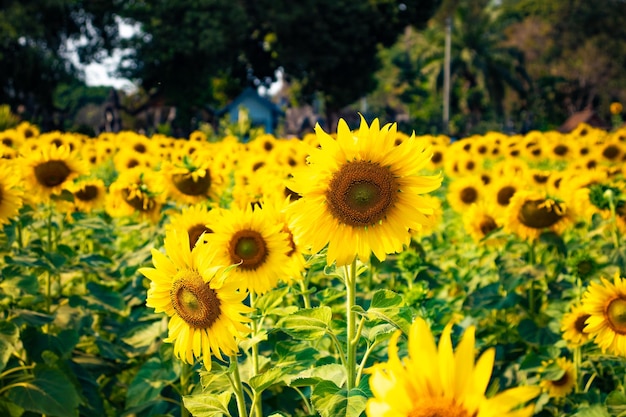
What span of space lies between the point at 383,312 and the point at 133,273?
2.38m

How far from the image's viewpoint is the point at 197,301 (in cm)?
176

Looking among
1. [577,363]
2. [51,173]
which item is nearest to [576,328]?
[577,363]

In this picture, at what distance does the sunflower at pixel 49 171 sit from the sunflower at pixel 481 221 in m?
2.31

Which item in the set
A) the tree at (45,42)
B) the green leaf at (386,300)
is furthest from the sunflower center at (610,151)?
the tree at (45,42)

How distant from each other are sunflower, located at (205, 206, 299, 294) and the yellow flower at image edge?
123 centimetres

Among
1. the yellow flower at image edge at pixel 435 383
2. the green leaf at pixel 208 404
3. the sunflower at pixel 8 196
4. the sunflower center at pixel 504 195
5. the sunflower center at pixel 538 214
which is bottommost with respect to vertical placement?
the yellow flower at image edge at pixel 435 383

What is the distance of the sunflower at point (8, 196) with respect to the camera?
316 centimetres

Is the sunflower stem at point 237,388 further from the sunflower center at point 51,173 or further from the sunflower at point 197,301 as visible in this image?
the sunflower center at point 51,173

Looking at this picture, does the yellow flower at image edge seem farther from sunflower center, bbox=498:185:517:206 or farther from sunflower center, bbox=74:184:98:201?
sunflower center, bbox=74:184:98:201

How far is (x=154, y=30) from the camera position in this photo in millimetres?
29375

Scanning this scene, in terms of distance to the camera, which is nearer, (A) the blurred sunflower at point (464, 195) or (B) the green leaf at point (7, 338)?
(B) the green leaf at point (7, 338)

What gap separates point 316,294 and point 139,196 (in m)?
1.83

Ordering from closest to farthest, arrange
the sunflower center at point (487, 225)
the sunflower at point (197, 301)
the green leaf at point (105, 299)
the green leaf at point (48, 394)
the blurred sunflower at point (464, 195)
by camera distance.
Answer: the sunflower at point (197, 301) → the green leaf at point (48, 394) → the green leaf at point (105, 299) → the sunflower center at point (487, 225) → the blurred sunflower at point (464, 195)

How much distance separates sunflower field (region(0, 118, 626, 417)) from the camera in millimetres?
1768
